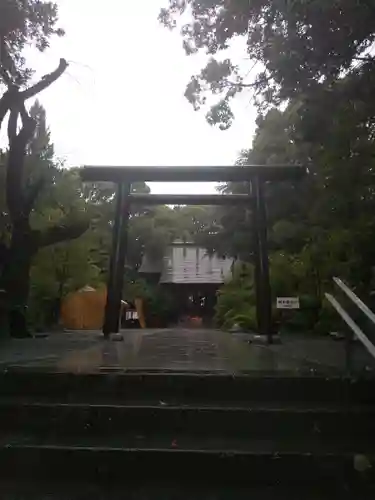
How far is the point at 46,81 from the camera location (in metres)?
12.4

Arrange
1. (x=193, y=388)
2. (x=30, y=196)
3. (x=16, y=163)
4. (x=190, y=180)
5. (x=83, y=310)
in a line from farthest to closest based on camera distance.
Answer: (x=83, y=310) < (x=30, y=196) < (x=16, y=163) < (x=190, y=180) < (x=193, y=388)

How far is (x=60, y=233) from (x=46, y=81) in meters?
3.04

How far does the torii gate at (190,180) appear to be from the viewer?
943 centimetres

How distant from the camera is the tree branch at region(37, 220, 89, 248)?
12516 mm

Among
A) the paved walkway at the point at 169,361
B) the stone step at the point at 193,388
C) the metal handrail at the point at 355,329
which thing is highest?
the metal handrail at the point at 355,329

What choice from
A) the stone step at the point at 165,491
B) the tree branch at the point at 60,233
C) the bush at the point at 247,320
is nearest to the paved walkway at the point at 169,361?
the stone step at the point at 165,491

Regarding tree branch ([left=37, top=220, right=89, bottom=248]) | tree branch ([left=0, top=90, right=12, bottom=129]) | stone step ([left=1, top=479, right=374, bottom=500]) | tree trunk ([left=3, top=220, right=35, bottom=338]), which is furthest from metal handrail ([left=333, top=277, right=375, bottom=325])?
tree branch ([left=0, top=90, right=12, bottom=129])

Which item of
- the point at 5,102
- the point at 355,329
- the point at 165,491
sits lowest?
the point at 165,491

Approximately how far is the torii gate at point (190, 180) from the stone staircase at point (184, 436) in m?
4.64

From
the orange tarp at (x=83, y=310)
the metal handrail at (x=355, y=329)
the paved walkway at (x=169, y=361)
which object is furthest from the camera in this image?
the orange tarp at (x=83, y=310)

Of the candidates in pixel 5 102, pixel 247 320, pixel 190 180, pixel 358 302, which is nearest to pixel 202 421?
pixel 358 302

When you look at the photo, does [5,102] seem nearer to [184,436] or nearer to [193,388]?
[193,388]

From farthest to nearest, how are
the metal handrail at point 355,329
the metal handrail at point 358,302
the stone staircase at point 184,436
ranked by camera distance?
the metal handrail at point 358,302
the metal handrail at point 355,329
the stone staircase at point 184,436

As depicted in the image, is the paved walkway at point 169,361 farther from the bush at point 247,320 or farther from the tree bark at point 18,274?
the bush at point 247,320
